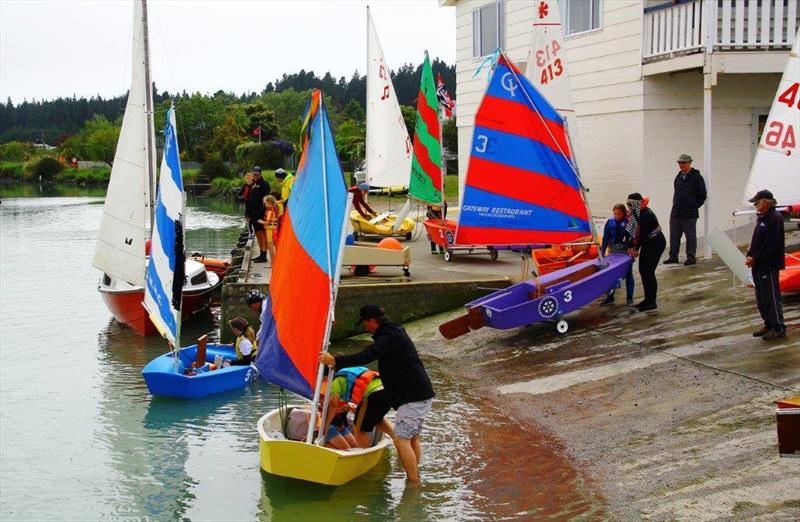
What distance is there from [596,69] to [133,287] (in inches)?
430

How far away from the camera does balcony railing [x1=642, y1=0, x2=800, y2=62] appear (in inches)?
700

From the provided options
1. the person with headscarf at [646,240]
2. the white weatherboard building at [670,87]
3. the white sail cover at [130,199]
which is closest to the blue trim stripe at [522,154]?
the person with headscarf at [646,240]

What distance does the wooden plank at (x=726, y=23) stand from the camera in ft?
58.4

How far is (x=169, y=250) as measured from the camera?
1502cm

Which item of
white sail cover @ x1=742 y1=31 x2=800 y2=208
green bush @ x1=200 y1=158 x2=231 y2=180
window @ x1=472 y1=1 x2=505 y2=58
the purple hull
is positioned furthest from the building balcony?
green bush @ x1=200 y1=158 x2=231 y2=180

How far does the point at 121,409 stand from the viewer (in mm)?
14586

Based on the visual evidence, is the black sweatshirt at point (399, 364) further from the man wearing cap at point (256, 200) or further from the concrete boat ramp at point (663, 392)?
the man wearing cap at point (256, 200)

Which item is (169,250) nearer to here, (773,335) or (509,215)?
(509,215)

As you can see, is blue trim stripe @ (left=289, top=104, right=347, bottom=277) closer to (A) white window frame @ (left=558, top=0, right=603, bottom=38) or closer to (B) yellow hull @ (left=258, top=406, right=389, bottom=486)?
(B) yellow hull @ (left=258, top=406, right=389, bottom=486)

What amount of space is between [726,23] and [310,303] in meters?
11.3

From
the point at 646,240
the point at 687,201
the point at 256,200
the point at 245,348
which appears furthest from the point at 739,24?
the point at 245,348

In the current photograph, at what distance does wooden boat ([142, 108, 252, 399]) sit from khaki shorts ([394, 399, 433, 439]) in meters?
5.19

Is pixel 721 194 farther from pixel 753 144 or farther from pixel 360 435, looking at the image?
pixel 360 435

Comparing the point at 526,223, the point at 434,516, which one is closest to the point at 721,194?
the point at 526,223
